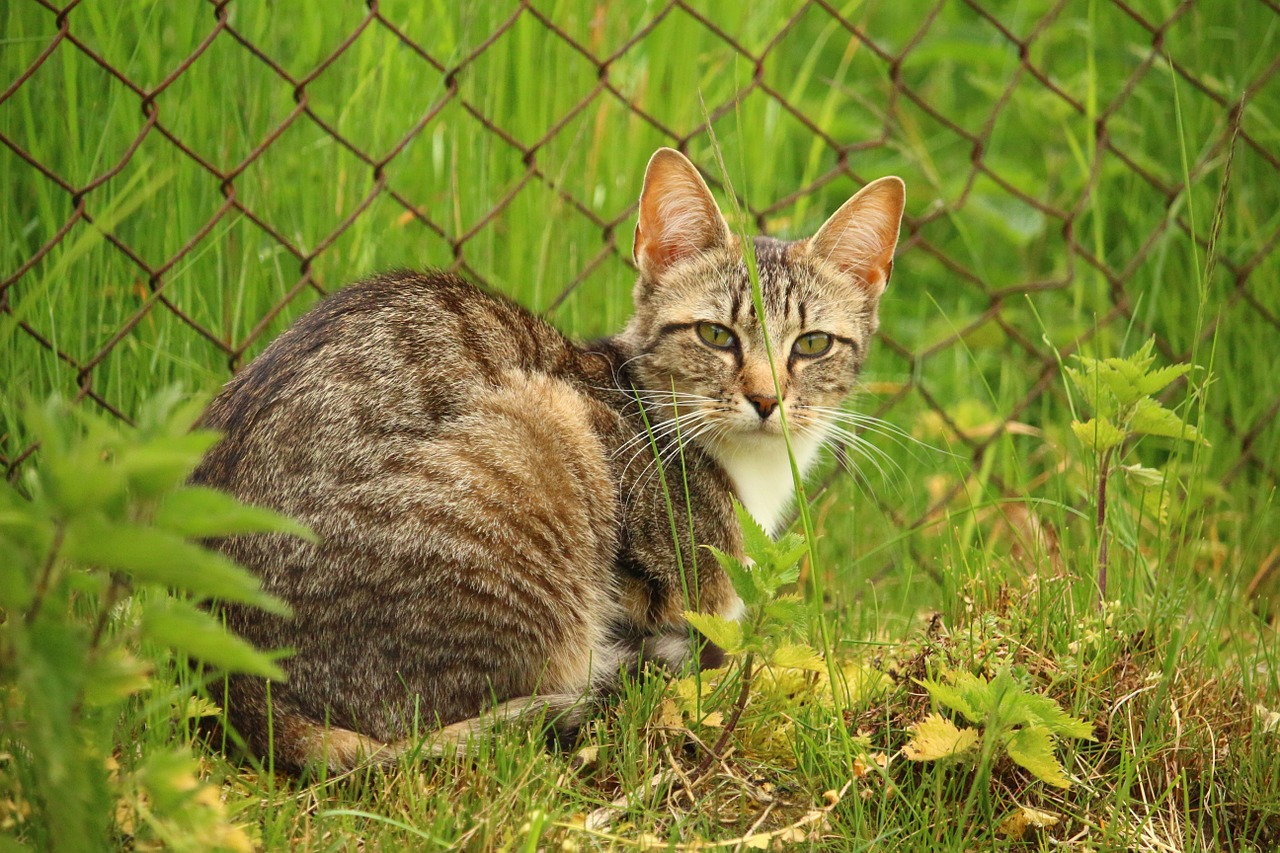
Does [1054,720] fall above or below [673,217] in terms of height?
below

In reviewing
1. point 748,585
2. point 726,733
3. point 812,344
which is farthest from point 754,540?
point 812,344

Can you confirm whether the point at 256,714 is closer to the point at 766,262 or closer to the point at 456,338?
the point at 456,338

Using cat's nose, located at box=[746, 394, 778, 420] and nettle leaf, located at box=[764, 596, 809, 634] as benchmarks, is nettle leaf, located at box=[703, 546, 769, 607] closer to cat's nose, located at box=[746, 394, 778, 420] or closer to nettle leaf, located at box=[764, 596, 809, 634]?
nettle leaf, located at box=[764, 596, 809, 634]

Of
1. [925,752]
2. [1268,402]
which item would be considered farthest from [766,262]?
[1268,402]

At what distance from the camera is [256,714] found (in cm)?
201

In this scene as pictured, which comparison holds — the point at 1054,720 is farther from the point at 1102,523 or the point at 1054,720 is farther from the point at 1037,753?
the point at 1102,523

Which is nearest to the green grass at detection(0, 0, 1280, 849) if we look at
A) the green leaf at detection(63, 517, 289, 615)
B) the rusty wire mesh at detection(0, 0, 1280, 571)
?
the rusty wire mesh at detection(0, 0, 1280, 571)

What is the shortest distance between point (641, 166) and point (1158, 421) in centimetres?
172

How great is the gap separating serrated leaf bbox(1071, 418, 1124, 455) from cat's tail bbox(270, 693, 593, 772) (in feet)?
3.36

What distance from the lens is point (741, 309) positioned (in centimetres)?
263

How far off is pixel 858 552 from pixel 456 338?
1.24 metres

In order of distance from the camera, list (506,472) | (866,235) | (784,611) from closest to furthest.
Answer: (784,611) < (506,472) < (866,235)

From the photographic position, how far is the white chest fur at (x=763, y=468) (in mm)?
2629

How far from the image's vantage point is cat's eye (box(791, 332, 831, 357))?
8.86 feet
